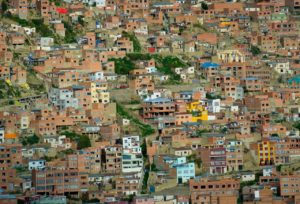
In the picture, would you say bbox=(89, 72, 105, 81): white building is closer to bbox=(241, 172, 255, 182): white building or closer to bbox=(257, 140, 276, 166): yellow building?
bbox=(257, 140, 276, 166): yellow building

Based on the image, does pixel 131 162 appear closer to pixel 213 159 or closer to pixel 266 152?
pixel 213 159

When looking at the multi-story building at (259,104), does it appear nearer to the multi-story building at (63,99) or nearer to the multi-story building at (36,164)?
the multi-story building at (63,99)

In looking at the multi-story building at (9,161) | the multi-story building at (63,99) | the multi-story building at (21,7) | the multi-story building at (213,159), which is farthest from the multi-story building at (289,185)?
the multi-story building at (21,7)

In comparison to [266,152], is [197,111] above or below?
above

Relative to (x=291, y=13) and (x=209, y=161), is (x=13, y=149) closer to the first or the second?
(x=209, y=161)

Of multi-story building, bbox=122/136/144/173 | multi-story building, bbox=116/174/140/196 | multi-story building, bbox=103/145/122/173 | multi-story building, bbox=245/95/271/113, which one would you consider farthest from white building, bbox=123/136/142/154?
multi-story building, bbox=245/95/271/113

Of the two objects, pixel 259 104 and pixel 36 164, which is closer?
pixel 36 164

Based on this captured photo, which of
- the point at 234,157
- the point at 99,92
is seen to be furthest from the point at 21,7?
the point at 234,157

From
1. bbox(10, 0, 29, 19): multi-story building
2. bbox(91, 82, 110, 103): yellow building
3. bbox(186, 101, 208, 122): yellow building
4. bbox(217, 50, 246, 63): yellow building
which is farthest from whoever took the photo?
bbox(10, 0, 29, 19): multi-story building

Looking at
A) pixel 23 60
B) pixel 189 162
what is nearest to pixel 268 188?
pixel 189 162
